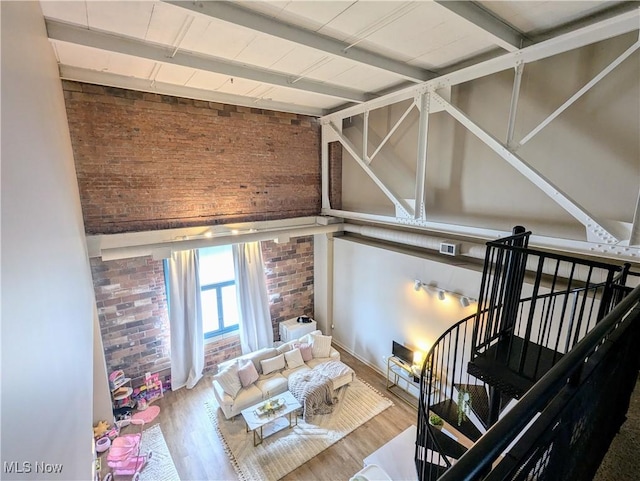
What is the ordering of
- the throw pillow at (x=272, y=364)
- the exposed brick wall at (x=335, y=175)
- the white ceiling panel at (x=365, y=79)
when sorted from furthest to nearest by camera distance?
the exposed brick wall at (x=335, y=175) < the throw pillow at (x=272, y=364) < the white ceiling panel at (x=365, y=79)

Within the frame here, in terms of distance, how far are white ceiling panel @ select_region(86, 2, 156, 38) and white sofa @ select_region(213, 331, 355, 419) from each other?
5.32 m

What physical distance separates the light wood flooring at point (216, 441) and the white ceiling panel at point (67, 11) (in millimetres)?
5755

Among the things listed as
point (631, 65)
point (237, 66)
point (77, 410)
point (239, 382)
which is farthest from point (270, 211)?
point (631, 65)

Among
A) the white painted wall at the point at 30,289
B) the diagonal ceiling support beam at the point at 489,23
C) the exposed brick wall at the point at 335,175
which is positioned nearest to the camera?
the white painted wall at the point at 30,289

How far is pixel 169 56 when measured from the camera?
3.57 m

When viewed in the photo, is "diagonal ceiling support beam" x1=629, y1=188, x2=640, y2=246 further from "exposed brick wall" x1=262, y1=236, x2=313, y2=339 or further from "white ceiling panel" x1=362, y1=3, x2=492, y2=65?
"exposed brick wall" x1=262, y1=236, x2=313, y2=339

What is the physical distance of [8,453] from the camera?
0.85 m

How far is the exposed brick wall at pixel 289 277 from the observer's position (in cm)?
707

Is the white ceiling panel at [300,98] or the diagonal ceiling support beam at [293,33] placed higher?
the white ceiling panel at [300,98]

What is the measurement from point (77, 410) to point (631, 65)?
575cm

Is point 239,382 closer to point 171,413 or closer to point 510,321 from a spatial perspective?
point 171,413

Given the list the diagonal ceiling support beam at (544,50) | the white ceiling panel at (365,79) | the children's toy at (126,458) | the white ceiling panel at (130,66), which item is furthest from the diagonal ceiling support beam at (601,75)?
the children's toy at (126,458)

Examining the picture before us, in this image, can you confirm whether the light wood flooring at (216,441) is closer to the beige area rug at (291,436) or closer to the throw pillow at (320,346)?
the beige area rug at (291,436)

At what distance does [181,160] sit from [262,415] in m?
4.68
